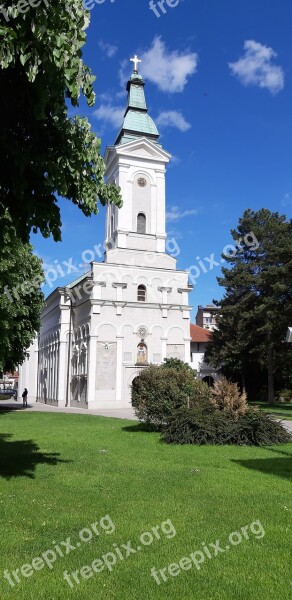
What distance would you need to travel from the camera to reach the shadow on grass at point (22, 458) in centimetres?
1011

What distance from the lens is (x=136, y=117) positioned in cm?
5062

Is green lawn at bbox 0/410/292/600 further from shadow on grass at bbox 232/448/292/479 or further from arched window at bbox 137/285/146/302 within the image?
arched window at bbox 137/285/146/302

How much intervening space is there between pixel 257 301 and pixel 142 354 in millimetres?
12112

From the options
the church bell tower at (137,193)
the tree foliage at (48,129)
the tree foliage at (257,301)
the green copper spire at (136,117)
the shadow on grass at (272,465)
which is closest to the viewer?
the tree foliage at (48,129)

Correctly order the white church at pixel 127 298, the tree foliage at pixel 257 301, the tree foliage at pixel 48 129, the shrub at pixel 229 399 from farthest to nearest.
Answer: the white church at pixel 127 298
the tree foliage at pixel 257 301
the shrub at pixel 229 399
the tree foliage at pixel 48 129

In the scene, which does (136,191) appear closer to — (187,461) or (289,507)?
(187,461)

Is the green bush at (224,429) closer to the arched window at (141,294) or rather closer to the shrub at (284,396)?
the arched window at (141,294)

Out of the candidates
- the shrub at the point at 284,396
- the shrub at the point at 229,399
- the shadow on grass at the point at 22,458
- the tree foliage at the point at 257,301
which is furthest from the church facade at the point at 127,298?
the shadow on grass at the point at 22,458

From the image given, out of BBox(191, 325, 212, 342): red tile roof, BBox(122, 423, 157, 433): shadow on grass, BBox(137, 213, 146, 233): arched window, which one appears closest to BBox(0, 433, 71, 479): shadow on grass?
BBox(122, 423, 157, 433): shadow on grass

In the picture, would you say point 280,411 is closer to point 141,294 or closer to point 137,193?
point 141,294

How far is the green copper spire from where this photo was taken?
4922 cm

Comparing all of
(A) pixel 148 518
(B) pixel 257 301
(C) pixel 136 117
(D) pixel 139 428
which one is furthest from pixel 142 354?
(A) pixel 148 518

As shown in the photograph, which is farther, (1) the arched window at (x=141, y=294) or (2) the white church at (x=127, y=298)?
(1) the arched window at (x=141, y=294)

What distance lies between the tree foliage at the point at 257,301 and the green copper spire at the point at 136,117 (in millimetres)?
13662
